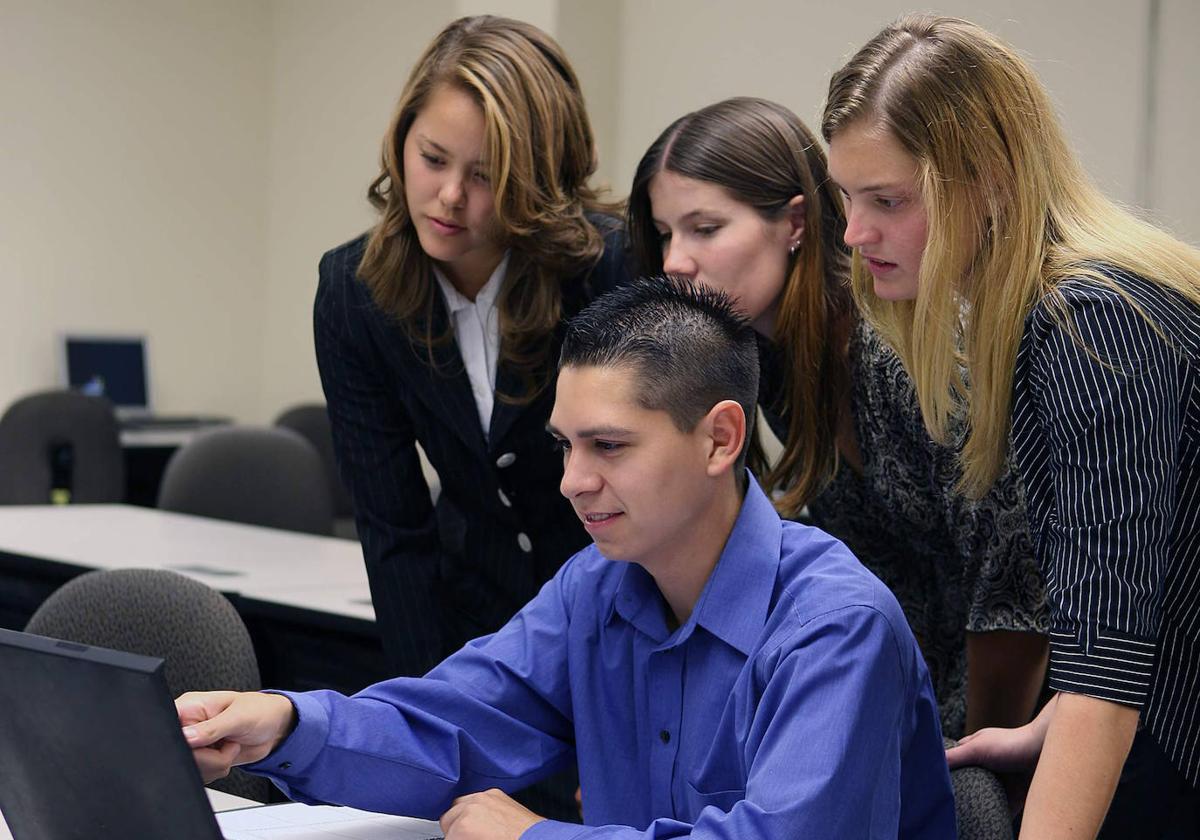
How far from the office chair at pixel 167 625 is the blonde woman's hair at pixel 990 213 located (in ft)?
3.16

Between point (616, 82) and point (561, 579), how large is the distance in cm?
346

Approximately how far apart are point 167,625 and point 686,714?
797mm

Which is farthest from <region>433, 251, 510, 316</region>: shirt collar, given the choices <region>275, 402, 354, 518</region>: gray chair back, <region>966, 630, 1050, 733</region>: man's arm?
<region>275, 402, 354, 518</region>: gray chair back

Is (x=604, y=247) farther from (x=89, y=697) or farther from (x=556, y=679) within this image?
(x=89, y=697)

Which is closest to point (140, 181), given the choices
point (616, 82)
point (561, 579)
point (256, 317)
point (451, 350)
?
point (256, 317)

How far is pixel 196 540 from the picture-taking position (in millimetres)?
3238

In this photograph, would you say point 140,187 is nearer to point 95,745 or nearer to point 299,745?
point 299,745

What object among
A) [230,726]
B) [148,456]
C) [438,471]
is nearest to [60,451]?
[148,456]

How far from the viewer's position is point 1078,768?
1.16m

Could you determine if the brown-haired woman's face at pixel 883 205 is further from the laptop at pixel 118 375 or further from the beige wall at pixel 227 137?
the laptop at pixel 118 375

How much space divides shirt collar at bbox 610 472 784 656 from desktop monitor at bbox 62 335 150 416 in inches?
178

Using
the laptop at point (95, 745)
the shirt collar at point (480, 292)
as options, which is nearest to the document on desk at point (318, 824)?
the laptop at point (95, 745)

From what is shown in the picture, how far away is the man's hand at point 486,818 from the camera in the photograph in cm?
126

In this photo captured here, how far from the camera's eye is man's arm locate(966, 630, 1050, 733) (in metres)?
1.65
